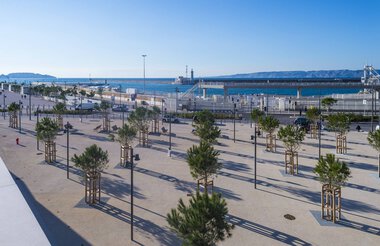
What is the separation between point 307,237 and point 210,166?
6275 millimetres

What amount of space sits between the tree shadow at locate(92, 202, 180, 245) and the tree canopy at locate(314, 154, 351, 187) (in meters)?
7.94

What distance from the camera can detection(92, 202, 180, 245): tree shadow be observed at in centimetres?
1534

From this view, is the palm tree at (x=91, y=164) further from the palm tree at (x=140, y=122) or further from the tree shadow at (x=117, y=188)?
the palm tree at (x=140, y=122)

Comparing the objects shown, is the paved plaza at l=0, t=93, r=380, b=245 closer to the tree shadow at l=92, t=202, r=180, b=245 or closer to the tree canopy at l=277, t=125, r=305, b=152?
the tree shadow at l=92, t=202, r=180, b=245

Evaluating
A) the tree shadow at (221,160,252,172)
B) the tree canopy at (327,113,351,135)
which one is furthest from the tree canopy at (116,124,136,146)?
the tree canopy at (327,113,351,135)

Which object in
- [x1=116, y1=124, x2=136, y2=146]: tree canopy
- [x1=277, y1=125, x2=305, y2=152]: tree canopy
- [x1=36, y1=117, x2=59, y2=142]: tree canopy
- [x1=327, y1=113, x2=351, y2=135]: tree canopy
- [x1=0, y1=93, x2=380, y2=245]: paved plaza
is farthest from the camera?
[x1=327, y1=113, x2=351, y2=135]: tree canopy

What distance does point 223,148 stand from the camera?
35750 millimetres

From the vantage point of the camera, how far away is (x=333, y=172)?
690 inches

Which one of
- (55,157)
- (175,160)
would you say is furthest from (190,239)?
(55,157)

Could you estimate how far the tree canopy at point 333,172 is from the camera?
17.5 metres

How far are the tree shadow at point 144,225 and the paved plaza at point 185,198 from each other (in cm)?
4

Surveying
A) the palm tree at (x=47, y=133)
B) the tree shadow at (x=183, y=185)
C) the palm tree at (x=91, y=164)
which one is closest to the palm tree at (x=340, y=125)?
the tree shadow at (x=183, y=185)

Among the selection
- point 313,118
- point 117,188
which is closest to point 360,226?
point 117,188

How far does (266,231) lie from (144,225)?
5.49 metres
